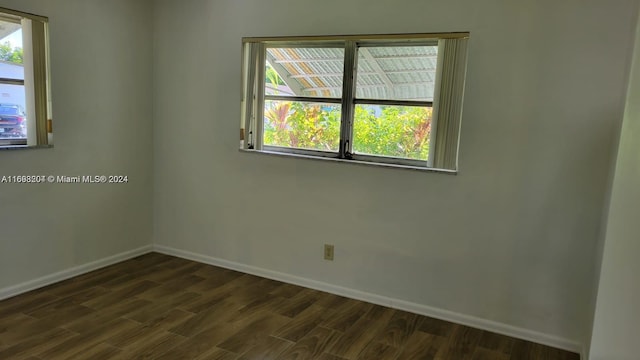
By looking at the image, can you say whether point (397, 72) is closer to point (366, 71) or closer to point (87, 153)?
point (366, 71)

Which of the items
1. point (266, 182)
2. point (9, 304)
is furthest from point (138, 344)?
point (266, 182)

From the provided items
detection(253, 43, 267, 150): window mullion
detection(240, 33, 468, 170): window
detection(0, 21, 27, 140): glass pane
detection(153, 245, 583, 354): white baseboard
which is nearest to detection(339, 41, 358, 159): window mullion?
detection(240, 33, 468, 170): window

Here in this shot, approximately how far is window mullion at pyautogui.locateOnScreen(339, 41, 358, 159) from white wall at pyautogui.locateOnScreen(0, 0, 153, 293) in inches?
69.3

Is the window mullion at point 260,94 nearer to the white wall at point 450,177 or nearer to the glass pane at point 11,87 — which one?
the white wall at point 450,177

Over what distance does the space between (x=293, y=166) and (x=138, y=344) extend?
5.21ft

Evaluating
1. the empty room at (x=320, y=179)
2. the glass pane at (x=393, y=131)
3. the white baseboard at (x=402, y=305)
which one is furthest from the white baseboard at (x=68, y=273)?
the glass pane at (x=393, y=131)

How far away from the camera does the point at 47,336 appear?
8.11 feet

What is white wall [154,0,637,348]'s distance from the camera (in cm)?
254

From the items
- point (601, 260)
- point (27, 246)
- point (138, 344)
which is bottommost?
point (138, 344)

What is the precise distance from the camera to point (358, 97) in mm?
3186

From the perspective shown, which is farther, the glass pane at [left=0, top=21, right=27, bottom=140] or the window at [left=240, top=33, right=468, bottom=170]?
the window at [left=240, top=33, right=468, bottom=170]

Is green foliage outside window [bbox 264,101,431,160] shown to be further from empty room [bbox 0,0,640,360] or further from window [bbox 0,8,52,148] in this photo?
window [bbox 0,8,52,148]

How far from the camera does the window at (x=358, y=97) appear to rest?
2.92 metres

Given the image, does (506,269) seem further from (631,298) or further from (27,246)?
(27,246)
